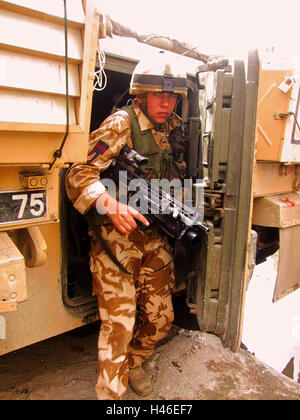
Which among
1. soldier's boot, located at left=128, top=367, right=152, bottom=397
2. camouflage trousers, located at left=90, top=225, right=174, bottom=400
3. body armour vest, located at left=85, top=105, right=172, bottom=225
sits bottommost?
soldier's boot, located at left=128, top=367, right=152, bottom=397

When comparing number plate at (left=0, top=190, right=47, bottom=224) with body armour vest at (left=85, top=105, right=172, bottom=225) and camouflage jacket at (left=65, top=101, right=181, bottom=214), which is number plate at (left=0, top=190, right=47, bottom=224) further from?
body armour vest at (left=85, top=105, right=172, bottom=225)

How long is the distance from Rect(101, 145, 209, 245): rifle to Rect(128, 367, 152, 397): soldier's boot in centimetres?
105

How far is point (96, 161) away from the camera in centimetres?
195

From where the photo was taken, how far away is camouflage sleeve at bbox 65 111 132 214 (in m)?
1.85

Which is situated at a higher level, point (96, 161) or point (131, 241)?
point (96, 161)

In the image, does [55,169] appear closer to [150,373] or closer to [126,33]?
[126,33]

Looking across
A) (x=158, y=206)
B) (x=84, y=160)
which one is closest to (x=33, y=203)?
(x=84, y=160)

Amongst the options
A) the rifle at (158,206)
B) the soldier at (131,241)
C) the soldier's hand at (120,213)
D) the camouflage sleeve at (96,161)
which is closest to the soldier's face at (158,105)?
the soldier at (131,241)

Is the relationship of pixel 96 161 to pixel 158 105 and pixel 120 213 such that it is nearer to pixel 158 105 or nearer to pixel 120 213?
pixel 120 213

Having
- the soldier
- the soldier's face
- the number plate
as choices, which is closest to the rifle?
the soldier

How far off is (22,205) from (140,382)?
5.16ft

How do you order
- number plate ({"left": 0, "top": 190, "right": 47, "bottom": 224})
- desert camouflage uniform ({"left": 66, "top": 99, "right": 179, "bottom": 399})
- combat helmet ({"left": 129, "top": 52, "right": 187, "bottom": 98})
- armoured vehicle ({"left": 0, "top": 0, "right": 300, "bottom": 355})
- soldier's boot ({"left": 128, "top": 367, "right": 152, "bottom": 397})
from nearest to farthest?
1. armoured vehicle ({"left": 0, "top": 0, "right": 300, "bottom": 355})
2. number plate ({"left": 0, "top": 190, "right": 47, "bottom": 224})
3. desert camouflage uniform ({"left": 66, "top": 99, "right": 179, "bottom": 399})
4. combat helmet ({"left": 129, "top": 52, "right": 187, "bottom": 98})
5. soldier's boot ({"left": 128, "top": 367, "right": 152, "bottom": 397})

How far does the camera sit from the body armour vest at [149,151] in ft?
7.02
